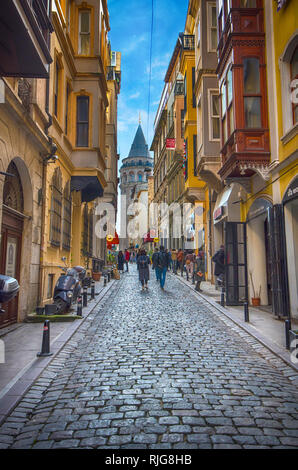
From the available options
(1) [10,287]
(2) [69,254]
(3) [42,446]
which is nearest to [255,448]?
(3) [42,446]

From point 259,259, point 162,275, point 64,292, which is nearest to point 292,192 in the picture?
point 259,259

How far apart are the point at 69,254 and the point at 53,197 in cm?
385

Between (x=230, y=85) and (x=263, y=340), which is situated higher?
(x=230, y=85)

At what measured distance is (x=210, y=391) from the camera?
4.87 metres

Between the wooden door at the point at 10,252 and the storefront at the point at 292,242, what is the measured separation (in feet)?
21.8

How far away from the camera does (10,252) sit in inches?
364

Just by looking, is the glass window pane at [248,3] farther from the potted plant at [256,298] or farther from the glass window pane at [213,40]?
the potted plant at [256,298]

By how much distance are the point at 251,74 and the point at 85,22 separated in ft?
26.2

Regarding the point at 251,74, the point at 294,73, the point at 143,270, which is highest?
the point at 251,74

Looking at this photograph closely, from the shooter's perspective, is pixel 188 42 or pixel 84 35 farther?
pixel 188 42

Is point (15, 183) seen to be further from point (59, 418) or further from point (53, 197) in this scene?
point (59, 418)

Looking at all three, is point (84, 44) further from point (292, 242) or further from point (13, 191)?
point (292, 242)

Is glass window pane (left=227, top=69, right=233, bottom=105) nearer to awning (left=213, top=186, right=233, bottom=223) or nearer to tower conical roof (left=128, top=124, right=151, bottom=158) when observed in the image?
awning (left=213, top=186, right=233, bottom=223)
